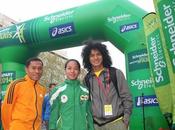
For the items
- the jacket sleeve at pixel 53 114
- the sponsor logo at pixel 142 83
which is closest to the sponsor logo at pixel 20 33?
the sponsor logo at pixel 142 83

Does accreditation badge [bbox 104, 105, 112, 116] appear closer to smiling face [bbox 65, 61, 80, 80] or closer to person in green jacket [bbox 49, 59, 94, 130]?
person in green jacket [bbox 49, 59, 94, 130]

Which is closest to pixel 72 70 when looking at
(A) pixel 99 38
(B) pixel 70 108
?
(B) pixel 70 108

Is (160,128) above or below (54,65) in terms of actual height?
below

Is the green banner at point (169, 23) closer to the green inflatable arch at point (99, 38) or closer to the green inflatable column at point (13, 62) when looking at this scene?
the green inflatable arch at point (99, 38)

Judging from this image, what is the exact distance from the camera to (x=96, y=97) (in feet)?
12.3

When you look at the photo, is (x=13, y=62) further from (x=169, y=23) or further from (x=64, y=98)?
(x=169, y=23)

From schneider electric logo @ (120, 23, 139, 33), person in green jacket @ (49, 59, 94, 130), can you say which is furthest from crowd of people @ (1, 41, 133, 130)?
schneider electric logo @ (120, 23, 139, 33)

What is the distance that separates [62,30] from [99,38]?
0.74 meters

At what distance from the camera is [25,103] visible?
392 centimetres

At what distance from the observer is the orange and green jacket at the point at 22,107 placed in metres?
3.86

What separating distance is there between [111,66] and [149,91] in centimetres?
158

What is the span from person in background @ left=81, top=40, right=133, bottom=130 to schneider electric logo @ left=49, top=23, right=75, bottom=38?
2.57 m

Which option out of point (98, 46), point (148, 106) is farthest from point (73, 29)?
point (98, 46)

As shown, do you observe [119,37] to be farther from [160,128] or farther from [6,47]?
[6,47]
